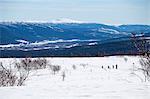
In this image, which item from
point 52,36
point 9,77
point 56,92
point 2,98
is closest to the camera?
point 2,98

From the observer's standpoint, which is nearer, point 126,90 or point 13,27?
point 126,90

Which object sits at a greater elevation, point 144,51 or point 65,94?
point 144,51

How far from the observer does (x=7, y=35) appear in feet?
471

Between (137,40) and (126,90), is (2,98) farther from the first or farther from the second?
(137,40)

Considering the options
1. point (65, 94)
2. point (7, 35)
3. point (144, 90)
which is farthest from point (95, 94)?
point (7, 35)

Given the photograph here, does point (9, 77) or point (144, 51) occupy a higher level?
point (144, 51)

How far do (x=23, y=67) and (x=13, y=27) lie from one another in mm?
156147

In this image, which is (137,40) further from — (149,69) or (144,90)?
(144,90)

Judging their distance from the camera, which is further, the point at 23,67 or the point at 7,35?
the point at 7,35

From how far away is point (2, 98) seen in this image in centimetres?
570

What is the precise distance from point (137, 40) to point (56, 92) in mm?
2826

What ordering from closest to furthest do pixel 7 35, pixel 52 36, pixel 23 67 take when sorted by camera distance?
pixel 23 67, pixel 7 35, pixel 52 36

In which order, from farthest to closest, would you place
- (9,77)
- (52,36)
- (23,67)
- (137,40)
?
1. (52,36)
2. (23,67)
3. (9,77)
4. (137,40)

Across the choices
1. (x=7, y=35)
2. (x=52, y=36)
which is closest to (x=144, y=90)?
(x=7, y=35)
